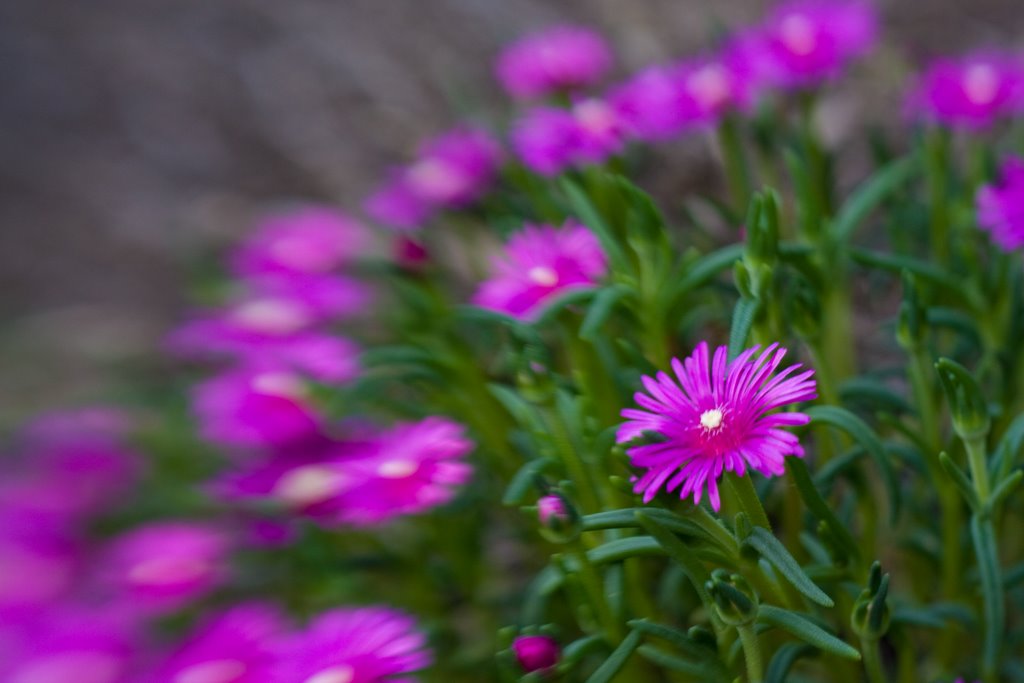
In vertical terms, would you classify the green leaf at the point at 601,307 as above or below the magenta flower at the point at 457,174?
below

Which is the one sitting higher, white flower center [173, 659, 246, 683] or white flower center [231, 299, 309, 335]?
white flower center [231, 299, 309, 335]

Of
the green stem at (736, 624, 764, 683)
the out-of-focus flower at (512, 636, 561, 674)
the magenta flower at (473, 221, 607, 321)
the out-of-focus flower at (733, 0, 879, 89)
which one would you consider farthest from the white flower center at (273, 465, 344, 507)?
the out-of-focus flower at (733, 0, 879, 89)

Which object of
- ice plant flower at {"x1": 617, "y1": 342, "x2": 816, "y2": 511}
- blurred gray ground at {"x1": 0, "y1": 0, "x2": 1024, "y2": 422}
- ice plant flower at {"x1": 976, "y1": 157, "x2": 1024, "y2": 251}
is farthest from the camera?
blurred gray ground at {"x1": 0, "y1": 0, "x2": 1024, "y2": 422}

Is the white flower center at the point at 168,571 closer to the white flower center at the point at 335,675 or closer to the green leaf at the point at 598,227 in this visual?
the white flower center at the point at 335,675

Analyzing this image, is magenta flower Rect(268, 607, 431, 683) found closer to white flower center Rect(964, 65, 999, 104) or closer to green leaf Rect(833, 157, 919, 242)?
green leaf Rect(833, 157, 919, 242)

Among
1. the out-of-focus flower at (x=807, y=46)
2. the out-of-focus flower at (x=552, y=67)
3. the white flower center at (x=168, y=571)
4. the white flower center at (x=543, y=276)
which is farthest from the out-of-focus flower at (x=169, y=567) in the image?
the out-of-focus flower at (x=807, y=46)

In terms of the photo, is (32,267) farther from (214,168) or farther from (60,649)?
(60,649)
